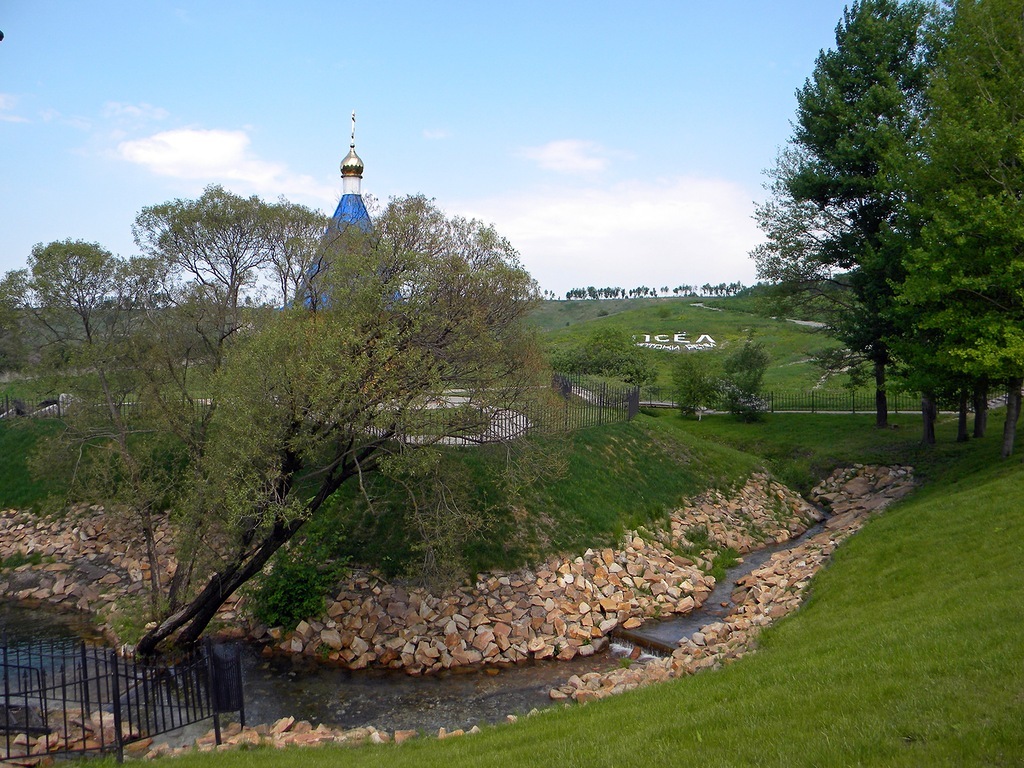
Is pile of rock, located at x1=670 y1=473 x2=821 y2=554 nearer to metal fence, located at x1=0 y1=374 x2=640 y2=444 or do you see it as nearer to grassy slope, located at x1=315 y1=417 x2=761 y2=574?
grassy slope, located at x1=315 y1=417 x2=761 y2=574

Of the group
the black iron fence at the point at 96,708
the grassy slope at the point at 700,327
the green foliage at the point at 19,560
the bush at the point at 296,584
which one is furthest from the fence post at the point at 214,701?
the grassy slope at the point at 700,327

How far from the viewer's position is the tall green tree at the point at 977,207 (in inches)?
826

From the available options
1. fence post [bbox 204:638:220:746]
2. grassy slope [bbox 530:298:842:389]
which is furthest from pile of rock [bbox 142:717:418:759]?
grassy slope [bbox 530:298:842:389]

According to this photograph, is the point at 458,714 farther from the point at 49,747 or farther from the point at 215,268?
the point at 215,268

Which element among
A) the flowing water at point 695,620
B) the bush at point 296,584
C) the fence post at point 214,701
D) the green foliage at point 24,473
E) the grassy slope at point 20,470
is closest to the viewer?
the fence post at point 214,701

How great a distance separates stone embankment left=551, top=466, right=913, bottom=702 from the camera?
46.4 ft

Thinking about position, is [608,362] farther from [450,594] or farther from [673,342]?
[450,594]

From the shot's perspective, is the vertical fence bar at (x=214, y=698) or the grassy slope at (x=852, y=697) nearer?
the grassy slope at (x=852, y=697)

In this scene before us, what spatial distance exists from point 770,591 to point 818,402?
27.2 meters

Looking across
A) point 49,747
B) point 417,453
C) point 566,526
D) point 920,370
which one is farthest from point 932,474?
point 49,747

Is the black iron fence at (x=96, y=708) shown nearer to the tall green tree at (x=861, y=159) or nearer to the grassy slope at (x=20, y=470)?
the grassy slope at (x=20, y=470)

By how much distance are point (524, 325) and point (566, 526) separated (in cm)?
606

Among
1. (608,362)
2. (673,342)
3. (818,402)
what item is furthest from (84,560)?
(673,342)

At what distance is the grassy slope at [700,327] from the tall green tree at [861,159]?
13803 mm
